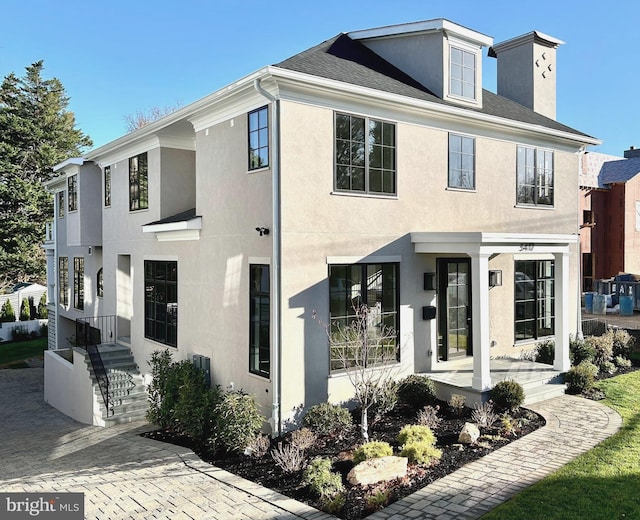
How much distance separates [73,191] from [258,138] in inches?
499

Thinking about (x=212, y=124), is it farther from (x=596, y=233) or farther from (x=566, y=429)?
(x=596, y=233)

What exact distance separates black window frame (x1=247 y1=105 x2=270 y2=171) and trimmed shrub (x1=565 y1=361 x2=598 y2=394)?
8317 millimetres

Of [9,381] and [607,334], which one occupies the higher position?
[607,334]

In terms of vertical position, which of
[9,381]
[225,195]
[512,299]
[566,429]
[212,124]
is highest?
[212,124]

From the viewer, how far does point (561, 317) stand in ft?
41.2

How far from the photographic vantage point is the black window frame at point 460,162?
1263cm

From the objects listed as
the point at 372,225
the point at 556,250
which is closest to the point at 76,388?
the point at 372,225

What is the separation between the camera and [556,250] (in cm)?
1245

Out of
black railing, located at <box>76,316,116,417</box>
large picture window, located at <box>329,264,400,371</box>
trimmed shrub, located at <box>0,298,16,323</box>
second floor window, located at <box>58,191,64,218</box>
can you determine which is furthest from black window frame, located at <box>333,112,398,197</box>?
trimmed shrub, located at <box>0,298,16,323</box>

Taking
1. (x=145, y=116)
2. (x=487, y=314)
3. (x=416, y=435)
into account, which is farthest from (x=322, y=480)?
(x=145, y=116)

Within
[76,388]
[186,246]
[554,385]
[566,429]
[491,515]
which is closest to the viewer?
[491,515]

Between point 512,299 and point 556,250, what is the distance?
2321 millimetres

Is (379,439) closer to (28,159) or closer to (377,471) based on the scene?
(377,471)

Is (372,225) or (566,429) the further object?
(372,225)
